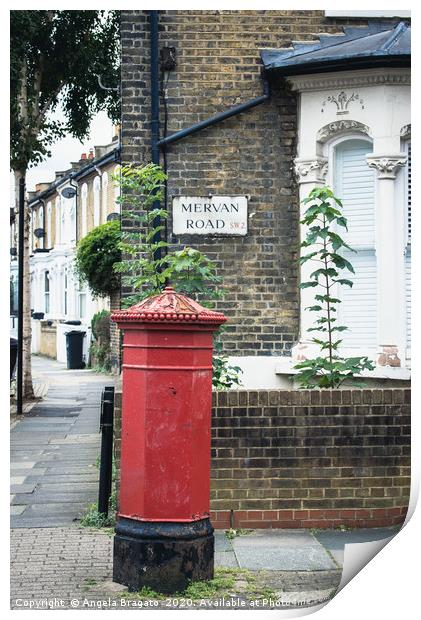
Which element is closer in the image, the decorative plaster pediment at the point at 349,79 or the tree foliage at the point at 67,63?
the tree foliage at the point at 67,63

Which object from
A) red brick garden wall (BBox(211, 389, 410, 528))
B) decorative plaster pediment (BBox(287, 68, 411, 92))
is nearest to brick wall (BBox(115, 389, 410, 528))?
red brick garden wall (BBox(211, 389, 410, 528))

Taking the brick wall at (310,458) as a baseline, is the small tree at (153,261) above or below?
above

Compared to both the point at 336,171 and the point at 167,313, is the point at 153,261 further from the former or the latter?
the point at 167,313

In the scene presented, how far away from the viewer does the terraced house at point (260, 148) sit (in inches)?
286

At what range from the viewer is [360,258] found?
734 cm

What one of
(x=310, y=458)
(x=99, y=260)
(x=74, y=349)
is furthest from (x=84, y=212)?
(x=310, y=458)

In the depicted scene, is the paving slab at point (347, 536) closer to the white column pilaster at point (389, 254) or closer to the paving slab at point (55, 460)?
the white column pilaster at point (389, 254)

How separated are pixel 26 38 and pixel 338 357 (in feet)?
9.14

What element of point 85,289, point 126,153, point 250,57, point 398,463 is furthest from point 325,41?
point 85,289

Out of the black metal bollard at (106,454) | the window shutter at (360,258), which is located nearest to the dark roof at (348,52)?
the window shutter at (360,258)

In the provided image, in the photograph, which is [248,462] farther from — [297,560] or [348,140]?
[348,140]

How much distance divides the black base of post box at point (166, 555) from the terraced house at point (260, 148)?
259 centimetres

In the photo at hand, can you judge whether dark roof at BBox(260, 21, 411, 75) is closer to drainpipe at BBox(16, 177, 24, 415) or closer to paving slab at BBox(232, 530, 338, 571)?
paving slab at BBox(232, 530, 338, 571)

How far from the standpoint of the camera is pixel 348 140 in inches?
293
